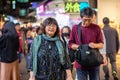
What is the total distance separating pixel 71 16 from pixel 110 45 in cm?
554

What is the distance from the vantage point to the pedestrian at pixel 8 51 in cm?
779

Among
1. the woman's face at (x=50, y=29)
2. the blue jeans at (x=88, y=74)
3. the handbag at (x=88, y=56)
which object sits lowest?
the blue jeans at (x=88, y=74)

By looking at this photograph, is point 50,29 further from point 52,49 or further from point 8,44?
point 8,44

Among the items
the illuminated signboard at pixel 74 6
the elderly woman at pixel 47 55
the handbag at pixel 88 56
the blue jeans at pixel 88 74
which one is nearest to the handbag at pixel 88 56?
A: the handbag at pixel 88 56

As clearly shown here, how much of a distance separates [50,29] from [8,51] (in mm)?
2987

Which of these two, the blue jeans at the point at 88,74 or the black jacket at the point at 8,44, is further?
the black jacket at the point at 8,44

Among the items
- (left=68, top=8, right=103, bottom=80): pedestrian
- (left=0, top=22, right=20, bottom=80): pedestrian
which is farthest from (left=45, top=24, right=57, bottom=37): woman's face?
(left=0, top=22, right=20, bottom=80): pedestrian

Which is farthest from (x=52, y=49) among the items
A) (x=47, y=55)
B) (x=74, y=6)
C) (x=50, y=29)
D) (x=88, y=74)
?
(x=74, y=6)

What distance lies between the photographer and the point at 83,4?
15227 mm

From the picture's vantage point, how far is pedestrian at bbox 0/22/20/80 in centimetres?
779

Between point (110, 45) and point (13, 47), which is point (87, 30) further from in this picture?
point (110, 45)

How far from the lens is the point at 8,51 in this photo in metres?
7.80

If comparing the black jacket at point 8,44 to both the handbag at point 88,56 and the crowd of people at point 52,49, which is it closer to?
the crowd of people at point 52,49

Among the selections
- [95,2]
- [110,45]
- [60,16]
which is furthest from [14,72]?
[95,2]
